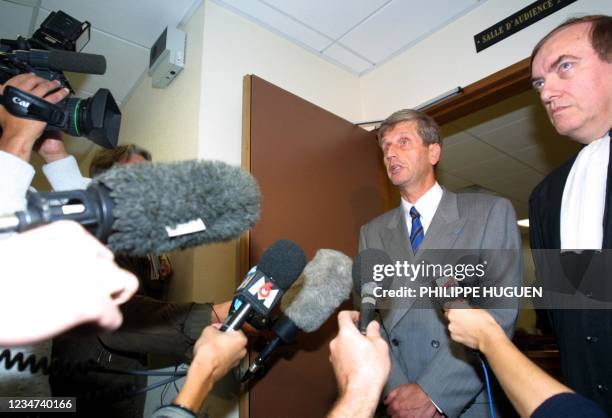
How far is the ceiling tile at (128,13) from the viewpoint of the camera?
2.06 m

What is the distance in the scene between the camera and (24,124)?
0.80 metres

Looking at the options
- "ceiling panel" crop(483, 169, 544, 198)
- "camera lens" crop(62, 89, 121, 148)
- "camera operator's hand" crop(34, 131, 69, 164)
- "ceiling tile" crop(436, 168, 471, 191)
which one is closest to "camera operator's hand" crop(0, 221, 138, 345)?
"camera lens" crop(62, 89, 121, 148)

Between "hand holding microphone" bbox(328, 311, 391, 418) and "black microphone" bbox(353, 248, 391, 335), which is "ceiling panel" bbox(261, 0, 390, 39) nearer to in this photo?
"black microphone" bbox(353, 248, 391, 335)

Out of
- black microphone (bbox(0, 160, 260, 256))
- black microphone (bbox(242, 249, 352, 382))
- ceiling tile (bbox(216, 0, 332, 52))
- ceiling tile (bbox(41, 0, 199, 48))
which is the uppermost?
ceiling tile (bbox(216, 0, 332, 52))

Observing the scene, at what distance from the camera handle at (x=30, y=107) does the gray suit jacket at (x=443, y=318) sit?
1180mm

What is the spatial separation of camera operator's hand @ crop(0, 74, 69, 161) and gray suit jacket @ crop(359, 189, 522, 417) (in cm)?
120

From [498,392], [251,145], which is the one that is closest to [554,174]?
[498,392]

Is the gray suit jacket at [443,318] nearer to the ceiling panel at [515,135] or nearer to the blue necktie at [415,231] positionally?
the blue necktie at [415,231]

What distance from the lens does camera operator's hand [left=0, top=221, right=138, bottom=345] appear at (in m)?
0.30

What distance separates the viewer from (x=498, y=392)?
1.25 m

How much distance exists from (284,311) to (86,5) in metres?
2.05

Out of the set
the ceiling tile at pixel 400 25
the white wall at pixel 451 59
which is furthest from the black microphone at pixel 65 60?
the white wall at pixel 451 59

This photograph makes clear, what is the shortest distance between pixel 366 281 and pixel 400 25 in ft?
6.25

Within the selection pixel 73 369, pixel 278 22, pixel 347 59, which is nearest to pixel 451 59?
pixel 347 59
